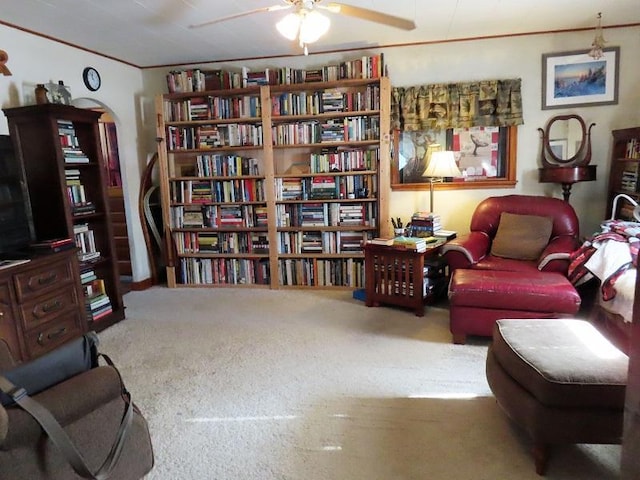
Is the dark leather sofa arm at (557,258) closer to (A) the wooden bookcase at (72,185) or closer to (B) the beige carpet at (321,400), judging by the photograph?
(B) the beige carpet at (321,400)

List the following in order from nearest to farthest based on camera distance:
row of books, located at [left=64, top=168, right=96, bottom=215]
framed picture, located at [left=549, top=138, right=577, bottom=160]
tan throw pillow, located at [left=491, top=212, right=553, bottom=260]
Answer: row of books, located at [left=64, top=168, right=96, bottom=215] < tan throw pillow, located at [left=491, top=212, right=553, bottom=260] < framed picture, located at [left=549, top=138, right=577, bottom=160]

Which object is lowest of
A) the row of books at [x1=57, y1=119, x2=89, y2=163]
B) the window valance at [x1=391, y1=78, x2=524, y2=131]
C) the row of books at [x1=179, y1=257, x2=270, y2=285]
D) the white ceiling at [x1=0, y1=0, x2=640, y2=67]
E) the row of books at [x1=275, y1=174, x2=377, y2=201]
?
the row of books at [x1=179, y1=257, x2=270, y2=285]

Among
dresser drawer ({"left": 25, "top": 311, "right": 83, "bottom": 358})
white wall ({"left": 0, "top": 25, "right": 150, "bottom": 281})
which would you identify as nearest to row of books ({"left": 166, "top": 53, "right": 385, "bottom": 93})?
white wall ({"left": 0, "top": 25, "right": 150, "bottom": 281})

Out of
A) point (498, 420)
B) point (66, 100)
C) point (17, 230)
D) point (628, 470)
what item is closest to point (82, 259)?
point (17, 230)

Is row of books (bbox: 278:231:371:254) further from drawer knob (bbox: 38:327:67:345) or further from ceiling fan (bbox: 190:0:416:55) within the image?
ceiling fan (bbox: 190:0:416:55)

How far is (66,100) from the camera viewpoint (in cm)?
336

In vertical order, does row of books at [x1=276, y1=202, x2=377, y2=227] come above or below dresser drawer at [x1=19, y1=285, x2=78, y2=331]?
above

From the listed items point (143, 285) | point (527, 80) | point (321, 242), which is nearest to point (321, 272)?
point (321, 242)

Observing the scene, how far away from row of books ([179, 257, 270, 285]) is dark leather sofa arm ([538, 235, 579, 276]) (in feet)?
8.41

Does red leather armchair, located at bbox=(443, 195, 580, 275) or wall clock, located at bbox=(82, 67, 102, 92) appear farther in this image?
wall clock, located at bbox=(82, 67, 102, 92)

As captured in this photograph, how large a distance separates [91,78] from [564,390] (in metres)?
4.30

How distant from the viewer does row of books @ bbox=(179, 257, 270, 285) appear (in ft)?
14.6

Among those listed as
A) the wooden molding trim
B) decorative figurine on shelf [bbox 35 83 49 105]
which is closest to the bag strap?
decorative figurine on shelf [bbox 35 83 49 105]

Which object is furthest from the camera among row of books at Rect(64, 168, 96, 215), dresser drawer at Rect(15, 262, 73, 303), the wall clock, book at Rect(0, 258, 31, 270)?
the wall clock
